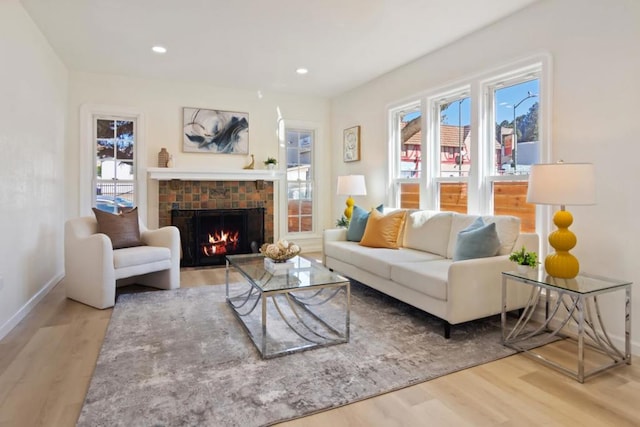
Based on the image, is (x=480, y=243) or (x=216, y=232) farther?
(x=216, y=232)

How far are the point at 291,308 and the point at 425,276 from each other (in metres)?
1.06

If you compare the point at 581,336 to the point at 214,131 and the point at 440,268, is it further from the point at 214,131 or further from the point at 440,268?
the point at 214,131

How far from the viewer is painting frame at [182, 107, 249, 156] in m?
5.52

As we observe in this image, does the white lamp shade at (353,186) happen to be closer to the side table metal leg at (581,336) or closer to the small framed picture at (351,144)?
the small framed picture at (351,144)

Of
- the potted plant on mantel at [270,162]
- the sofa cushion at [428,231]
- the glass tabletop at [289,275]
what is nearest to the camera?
the glass tabletop at [289,275]

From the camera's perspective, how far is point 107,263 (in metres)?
3.43

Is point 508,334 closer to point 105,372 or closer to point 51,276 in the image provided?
point 105,372

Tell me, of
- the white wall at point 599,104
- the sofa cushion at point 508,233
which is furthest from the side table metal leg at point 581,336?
the sofa cushion at point 508,233

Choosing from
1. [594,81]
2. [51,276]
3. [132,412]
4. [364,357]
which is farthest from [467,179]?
[51,276]

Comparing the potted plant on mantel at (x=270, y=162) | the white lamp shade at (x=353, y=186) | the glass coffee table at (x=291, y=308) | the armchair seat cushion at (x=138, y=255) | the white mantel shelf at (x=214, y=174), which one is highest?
the potted plant on mantel at (x=270, y=162)

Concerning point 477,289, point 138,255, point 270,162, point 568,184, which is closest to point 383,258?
point 477,289

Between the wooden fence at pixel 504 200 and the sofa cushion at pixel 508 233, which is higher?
the wooden fence at pixel 504 200

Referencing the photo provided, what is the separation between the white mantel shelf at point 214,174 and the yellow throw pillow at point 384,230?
2.15 meters

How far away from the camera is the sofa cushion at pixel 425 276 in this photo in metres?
2.75
